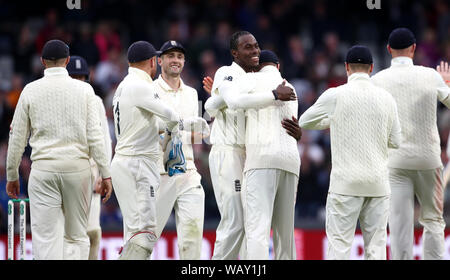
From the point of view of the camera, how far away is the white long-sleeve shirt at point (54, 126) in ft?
27.5

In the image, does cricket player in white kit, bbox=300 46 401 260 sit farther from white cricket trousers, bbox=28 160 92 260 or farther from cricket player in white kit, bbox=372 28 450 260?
white cricket trousers, bbox=28 160 92 260

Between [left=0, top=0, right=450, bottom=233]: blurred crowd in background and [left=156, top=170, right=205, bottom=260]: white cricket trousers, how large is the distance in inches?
226

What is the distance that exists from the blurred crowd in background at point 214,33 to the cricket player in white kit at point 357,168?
21.6 feet

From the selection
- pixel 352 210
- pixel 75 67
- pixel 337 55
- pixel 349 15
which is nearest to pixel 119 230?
pixel 75 67

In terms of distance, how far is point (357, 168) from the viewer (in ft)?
26.2

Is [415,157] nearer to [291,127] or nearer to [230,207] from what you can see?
[291,127]

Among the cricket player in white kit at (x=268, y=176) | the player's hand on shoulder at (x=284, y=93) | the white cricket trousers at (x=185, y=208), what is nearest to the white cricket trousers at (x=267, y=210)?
the cricket player in white kit at (x=268, y=176)

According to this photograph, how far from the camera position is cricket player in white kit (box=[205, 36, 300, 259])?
8359 millimetres

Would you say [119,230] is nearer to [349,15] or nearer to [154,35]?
[154,35]

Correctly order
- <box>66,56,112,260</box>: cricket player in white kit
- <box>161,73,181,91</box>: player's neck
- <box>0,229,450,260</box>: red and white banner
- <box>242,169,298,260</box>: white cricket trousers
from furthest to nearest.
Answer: <box>0,229,450,260</box>: red and white banner, <box>66,56,112,260</box>: cricket player in white kit, <box>161,73,181,91</box>: player's neck, <box>242,169,298,260</box>: white cricket trousers

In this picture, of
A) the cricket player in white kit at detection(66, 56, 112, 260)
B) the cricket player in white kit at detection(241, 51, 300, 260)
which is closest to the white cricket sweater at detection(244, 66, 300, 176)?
the cricket player in white kit at detection(241, 51, 300, 260)

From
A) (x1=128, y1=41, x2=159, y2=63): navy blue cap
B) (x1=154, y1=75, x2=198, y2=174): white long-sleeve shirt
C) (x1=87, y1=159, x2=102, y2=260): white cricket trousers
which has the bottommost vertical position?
(x1=87, y1=159, x2=102, y2=260): white cricket trousers

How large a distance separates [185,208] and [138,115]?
46.2 inches

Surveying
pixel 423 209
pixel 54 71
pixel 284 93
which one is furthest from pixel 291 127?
pixel 54 71
